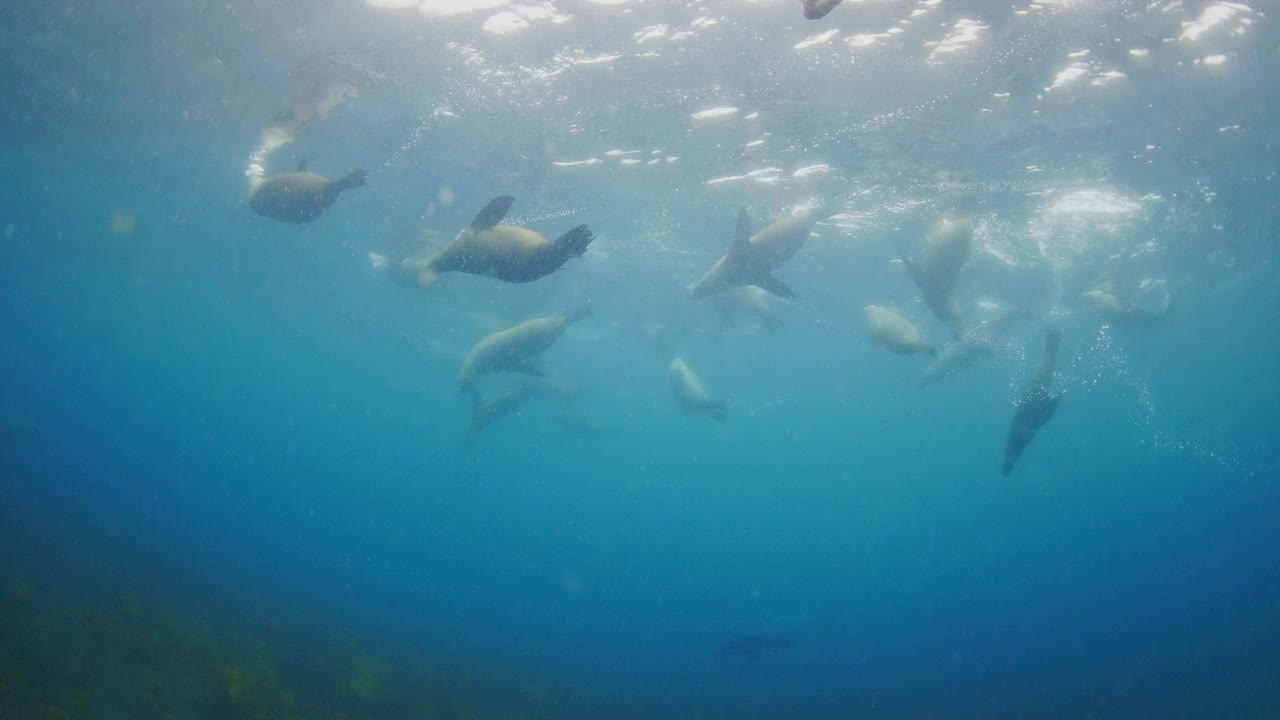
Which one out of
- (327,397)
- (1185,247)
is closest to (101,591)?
(1185,247)

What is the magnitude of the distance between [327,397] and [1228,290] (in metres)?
94.1

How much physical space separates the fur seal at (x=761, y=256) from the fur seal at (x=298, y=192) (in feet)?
15.9

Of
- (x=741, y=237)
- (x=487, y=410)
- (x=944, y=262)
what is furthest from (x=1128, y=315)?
(x=487, y=410)

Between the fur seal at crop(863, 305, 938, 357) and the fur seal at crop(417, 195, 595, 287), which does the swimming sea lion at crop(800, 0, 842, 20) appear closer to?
the fur seal at crop(417, 195, 595, 287)

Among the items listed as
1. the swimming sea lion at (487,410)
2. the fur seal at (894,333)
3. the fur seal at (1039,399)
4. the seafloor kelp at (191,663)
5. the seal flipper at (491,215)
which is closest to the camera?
the seal flipper at (491,215)

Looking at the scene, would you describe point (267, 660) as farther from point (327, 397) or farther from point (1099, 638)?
point (327, 397)

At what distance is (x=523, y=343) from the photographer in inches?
371

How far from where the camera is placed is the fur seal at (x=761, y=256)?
344 inches

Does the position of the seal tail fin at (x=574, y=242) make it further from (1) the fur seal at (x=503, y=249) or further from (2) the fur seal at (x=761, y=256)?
(2) the fur seal at (x=761, y=256)

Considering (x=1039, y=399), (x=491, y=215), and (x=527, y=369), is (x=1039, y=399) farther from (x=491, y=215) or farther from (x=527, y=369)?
(x=491, y=215)

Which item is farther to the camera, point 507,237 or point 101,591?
point 101,591

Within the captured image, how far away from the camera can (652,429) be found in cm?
8500

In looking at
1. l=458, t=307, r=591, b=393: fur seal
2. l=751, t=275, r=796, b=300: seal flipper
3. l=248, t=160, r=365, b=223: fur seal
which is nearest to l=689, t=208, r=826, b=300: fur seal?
l=751, t=275, r=796, b=300: seal flipper

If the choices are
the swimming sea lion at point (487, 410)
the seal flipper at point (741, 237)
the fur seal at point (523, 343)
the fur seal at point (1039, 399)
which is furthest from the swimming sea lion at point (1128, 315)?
the fur seal at point (523, 343)
